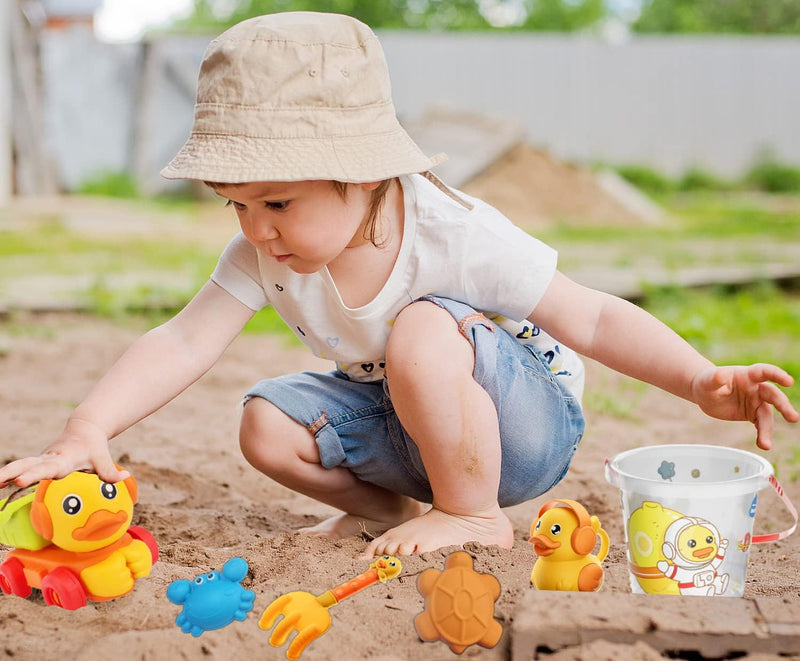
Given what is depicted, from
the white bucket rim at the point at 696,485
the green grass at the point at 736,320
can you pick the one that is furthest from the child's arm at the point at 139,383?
the green grass at the point at 736,320

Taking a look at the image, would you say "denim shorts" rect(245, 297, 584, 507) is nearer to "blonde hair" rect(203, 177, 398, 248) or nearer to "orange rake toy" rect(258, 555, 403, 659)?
"blonde hair" rect(203, 177, 398, 248)

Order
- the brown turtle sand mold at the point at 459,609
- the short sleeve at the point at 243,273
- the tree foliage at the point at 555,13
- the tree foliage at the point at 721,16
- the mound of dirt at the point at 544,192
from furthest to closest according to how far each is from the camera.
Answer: the tree foliage at the point at 721,16
the tree foliage at the point at 555,13
the mound of dirt at the point at 544,192
the short sleeve at the point at 243,273
the brown turtle sand mold at the point at 459,609

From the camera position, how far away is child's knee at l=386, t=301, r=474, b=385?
4.93 feet

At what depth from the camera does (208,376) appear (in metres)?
3.04

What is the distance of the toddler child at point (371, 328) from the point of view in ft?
4.64

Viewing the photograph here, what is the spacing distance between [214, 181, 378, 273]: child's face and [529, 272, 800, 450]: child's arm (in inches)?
14.6

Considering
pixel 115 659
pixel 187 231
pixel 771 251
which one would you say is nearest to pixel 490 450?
pixel 115 659

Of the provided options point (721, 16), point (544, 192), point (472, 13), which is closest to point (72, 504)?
point (544, 192)

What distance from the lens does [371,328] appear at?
165 cm

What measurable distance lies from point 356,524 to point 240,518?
Result: 23cm

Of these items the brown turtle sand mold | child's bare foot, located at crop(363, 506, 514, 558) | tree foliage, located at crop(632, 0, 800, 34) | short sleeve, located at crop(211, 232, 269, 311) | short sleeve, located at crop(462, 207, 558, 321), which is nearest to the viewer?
the brown turtle sand mold

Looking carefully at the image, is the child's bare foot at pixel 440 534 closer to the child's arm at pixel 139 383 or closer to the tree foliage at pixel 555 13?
the child's arm at pixel 139 383

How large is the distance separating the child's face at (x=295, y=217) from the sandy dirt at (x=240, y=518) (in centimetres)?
46

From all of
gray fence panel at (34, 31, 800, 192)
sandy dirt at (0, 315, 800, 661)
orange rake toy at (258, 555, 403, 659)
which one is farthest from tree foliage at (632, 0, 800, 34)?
orange rake toy at (258, 555, 403, 659)
